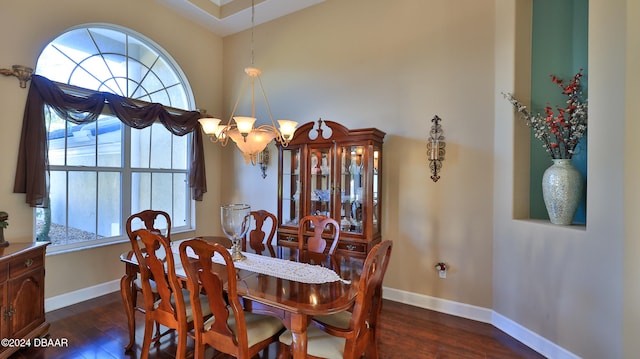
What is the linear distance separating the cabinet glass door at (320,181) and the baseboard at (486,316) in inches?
47.2

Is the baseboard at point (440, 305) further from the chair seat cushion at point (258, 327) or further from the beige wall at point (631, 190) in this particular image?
the chair seat cushion at point (258, 327)

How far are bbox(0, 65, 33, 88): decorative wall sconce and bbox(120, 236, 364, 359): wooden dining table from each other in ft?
6.86

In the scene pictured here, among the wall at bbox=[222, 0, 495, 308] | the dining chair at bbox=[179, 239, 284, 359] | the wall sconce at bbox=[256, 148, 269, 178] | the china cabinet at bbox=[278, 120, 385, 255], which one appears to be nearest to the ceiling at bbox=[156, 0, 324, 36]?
the wall at bbox=[222, 0, 495, 308]

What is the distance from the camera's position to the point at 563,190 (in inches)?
92.6

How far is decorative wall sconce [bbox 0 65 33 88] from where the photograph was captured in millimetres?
2751

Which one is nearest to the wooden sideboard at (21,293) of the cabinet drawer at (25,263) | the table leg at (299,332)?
the cabinet drawer at (25,263)

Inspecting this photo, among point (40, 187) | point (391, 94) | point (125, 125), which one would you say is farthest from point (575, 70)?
point (40, 187)

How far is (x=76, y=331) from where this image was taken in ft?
8.68

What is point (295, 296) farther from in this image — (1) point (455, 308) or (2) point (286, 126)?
(1) point (455, 308)

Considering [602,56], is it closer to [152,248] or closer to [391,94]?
[391,94]

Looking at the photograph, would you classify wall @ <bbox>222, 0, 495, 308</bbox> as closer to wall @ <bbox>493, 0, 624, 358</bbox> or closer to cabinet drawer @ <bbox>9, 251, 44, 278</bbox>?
wall @ <bbox>493, 0, 624, 358</bbox>

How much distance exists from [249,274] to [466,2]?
328cm

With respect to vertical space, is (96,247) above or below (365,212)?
below

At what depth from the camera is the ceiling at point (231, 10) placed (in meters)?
3.99
